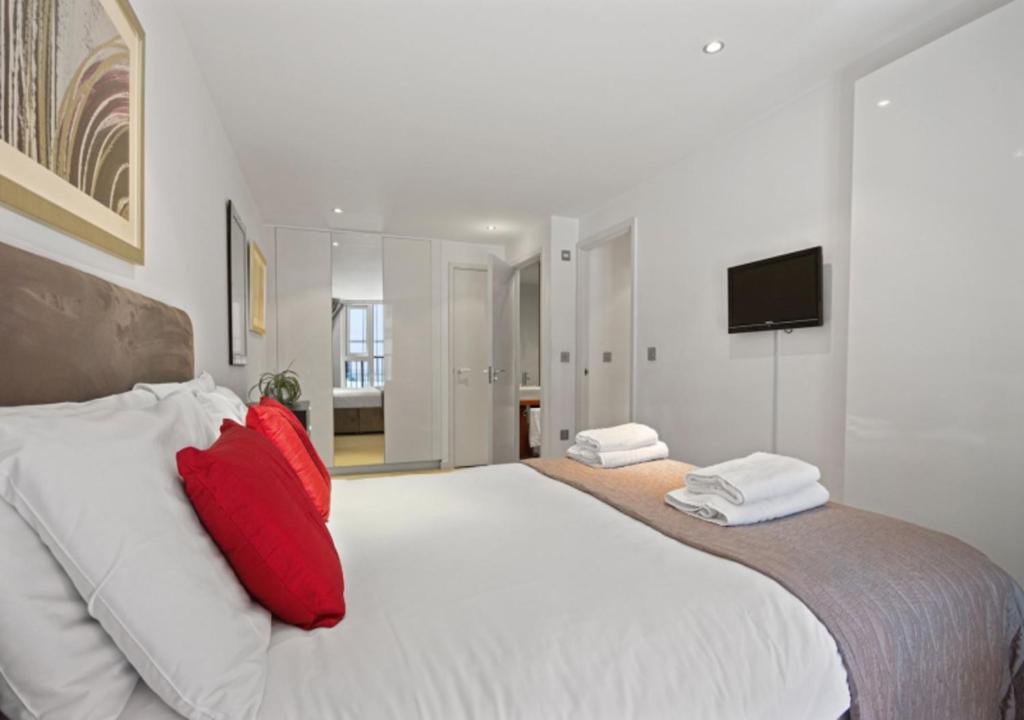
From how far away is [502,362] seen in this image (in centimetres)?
507

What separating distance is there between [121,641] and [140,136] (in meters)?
1.46

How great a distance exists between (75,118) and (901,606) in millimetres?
2131

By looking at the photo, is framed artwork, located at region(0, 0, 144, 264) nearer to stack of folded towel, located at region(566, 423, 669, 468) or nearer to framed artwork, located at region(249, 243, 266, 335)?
stack of folded towel, located at region(566, 423, 669, 468)

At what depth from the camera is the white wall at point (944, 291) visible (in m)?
1.74

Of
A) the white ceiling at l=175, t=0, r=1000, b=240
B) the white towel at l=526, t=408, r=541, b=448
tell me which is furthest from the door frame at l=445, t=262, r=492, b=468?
the white ceiling at l=175, t=0, r=1000, b=240

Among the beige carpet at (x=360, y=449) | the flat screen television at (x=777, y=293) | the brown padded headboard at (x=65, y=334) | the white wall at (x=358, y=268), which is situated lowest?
the beige carpet at (x=360, y=449)

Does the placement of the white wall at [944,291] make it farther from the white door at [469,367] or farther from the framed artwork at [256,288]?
the white door at [469,367]

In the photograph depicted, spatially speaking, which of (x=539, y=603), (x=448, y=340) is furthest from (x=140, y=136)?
(x=448, y=340)

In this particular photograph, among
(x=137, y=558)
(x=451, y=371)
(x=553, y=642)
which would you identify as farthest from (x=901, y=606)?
(x=451, y=371)

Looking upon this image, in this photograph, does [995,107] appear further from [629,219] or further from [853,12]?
[629,219]

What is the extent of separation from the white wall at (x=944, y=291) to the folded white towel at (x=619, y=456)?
0.88 meters

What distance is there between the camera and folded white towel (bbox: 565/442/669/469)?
2.18 m

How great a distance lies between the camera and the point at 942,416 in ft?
6.33

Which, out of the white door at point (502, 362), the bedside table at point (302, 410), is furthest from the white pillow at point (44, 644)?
the white door at point (502, 362)
